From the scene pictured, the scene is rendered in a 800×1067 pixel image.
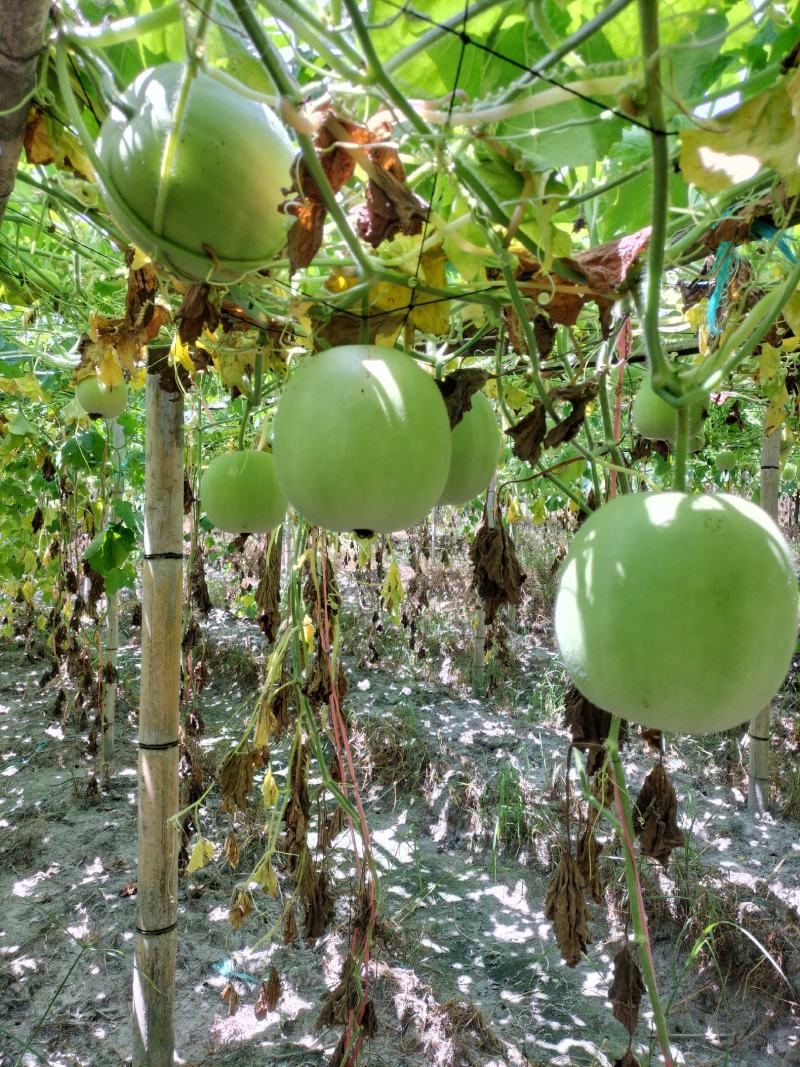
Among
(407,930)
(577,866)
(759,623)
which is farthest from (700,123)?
(407,930)

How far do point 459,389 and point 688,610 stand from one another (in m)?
0.50

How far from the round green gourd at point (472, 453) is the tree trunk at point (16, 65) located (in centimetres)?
66

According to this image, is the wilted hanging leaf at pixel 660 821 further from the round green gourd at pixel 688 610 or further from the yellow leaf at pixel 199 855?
the yellow leaf at pixel 199 855

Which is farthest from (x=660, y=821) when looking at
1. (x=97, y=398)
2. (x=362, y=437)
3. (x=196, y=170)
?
(x=97, y=398)

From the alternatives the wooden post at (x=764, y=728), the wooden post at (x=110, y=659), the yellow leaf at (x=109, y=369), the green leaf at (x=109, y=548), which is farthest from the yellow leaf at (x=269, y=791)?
the wooden post at (x=764, y=728)

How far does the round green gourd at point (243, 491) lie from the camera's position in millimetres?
1642

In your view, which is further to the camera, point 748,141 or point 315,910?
point 315,910

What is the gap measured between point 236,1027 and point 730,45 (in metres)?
3.62

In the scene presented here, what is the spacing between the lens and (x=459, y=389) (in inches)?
41.6

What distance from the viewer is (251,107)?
2.72 feet

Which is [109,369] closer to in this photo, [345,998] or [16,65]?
[16,65]

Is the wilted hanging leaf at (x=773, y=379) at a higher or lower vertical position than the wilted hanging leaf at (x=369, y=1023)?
higher

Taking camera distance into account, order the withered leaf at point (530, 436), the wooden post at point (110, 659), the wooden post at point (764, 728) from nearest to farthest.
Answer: the withered leaf at point (530, 436) < the wooden post at point (764, 728) < the wooden post at point (110, 659)

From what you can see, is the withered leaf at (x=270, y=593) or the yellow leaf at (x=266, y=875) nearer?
the yellow leaf at (x=266, y=875)
